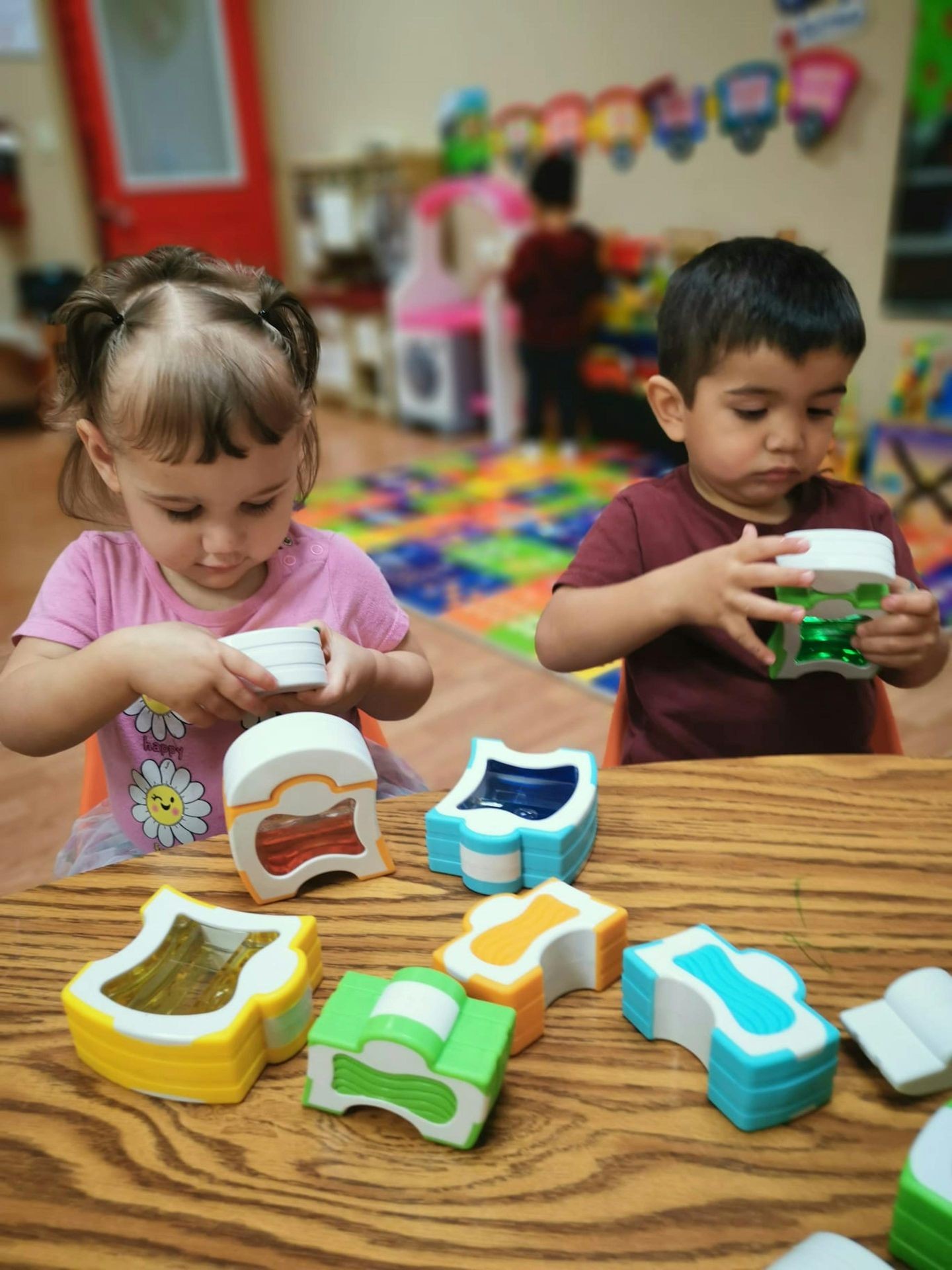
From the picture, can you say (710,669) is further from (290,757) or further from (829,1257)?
(829,1257)

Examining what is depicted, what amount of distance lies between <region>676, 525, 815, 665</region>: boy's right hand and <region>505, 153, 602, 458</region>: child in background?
9.77 feet

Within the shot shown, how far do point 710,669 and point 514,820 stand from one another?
385 millimetres

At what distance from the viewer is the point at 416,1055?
42cm

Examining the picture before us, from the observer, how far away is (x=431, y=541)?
291 centimetres

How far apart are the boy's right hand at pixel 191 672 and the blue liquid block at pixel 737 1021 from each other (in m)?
0.30

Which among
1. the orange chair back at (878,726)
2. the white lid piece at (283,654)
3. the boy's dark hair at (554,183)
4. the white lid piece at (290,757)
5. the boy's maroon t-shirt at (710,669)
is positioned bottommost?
the orange chair back at (878,726)

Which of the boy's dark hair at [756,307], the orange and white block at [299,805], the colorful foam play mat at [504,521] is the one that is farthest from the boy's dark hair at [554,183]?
the orange and white block at [299,805]

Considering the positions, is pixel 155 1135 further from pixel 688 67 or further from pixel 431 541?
pixel 688 67

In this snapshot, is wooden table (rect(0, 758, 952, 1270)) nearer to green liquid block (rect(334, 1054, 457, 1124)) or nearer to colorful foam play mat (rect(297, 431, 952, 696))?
green liquid block (rect(334, 1054, 457, 1124))

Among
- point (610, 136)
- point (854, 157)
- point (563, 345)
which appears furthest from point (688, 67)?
point (563, 345)

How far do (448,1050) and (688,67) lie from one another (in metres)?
3.45

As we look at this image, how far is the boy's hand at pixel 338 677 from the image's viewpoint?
0.69 m

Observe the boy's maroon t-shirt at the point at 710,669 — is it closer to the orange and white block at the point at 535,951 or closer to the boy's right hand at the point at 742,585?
the boy's right hand at the point at 742,585

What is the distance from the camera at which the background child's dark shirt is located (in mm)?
3465
